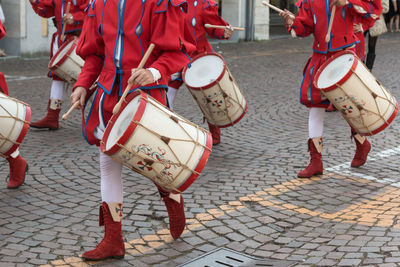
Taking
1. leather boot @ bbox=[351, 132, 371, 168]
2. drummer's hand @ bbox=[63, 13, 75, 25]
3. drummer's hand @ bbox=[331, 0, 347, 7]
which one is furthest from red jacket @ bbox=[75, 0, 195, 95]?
drummer's hand @ bbox=[63, 13, 75, 25]

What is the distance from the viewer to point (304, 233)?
452 centimetres

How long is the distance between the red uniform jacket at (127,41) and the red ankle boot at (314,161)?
2.14m

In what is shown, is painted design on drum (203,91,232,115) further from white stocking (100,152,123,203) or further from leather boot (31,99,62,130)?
white stocking (100,152,123,203)

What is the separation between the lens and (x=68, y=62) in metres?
6.99

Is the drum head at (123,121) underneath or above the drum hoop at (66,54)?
above

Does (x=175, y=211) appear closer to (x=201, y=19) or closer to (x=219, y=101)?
(x=219, y=101)

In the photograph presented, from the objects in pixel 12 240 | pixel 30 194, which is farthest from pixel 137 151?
pixel 30 194

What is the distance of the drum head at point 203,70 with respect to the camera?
6297 millimetres

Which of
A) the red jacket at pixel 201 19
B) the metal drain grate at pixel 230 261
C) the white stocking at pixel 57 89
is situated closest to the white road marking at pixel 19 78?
the white stocking at pixel 57 89

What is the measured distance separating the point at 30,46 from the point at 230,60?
3.92m

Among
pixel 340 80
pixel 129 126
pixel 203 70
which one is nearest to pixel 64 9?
pixel 203 70

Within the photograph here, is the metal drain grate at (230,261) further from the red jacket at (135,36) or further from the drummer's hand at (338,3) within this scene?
the drummer's hand at (338,3)

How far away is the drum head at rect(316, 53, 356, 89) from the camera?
5.30 meters

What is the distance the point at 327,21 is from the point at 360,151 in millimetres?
1181
